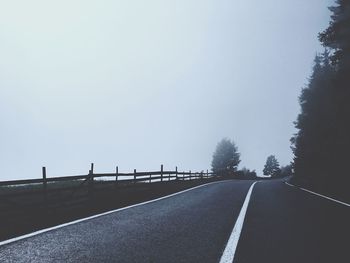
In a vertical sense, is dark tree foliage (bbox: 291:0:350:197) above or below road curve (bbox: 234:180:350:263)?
above

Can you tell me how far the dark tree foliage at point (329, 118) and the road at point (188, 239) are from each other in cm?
1006

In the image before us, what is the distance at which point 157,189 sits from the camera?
2319 cm

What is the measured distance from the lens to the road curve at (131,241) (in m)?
5.68

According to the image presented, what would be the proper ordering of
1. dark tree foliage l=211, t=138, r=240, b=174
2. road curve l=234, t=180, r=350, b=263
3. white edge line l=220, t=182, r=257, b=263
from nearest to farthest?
white edge line l=220, t=182, r=257, b=263
road curve l=234, t=180, r=350, b=263
dark tree foliage l=211, t=138, r=240, b=174

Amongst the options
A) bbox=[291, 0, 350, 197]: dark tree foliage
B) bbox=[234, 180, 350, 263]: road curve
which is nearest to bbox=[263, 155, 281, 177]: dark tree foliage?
bbox=[291, 0, 350, 197]: dark tree foliage

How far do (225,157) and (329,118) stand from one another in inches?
2193

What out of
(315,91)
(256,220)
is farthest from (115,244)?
(315,91)

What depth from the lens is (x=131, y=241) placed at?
6.90 metres

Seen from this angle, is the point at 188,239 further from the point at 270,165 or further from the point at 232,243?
the point at 270,165

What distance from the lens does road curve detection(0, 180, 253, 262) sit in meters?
5.68

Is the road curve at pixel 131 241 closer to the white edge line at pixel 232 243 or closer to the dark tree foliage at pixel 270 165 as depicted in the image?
the white edge line at pixel 232 243

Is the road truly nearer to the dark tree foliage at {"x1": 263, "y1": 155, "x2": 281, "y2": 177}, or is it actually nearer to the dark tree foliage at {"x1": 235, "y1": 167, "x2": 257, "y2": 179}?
the dark tree foliage at {"x1": 235, "y1": 167, "x2": 257, "y2": 179}

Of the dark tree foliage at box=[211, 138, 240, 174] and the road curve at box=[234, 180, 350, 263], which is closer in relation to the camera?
the road curve at box=[234, 180, 350, 263]

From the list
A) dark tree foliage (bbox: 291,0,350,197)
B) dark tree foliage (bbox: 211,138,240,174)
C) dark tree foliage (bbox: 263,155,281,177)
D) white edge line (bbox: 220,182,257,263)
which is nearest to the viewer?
white edge line (bbox: 220,182,257,263)
